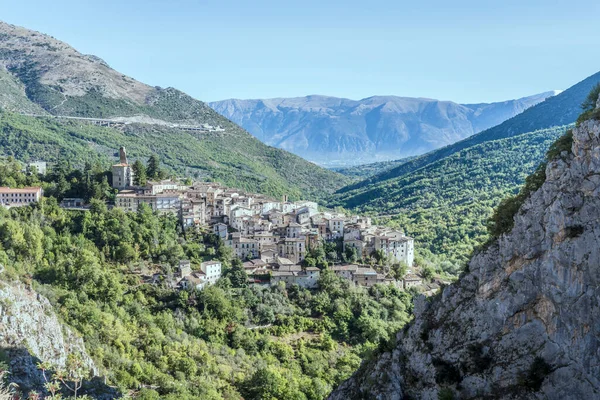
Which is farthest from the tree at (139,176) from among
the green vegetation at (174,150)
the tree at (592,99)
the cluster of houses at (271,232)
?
the tree at (592,99)

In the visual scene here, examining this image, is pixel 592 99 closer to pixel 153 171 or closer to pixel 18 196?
pixel 18 196

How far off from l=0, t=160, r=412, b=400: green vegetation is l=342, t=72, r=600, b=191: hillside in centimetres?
10796

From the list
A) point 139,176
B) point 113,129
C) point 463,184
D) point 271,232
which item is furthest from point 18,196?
point 463,184

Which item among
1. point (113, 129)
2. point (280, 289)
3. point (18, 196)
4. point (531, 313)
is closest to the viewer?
point (531, 313)

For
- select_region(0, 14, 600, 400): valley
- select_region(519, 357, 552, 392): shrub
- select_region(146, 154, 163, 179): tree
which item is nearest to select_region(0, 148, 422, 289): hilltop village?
select_region(0, 14, 600, 400): valley

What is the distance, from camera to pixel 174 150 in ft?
390

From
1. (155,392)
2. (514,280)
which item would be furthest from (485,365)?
(155,392)

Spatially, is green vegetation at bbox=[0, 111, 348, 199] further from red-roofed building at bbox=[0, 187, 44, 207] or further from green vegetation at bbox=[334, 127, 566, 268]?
red-roofed building at bbox=[0, 187, 44, 207]

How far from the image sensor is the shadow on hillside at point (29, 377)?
98.5 ft

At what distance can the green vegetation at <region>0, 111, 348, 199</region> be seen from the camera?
304 feet

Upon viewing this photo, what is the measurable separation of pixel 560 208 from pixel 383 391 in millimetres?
10241

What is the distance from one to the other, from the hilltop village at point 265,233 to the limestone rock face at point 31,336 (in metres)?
12.8

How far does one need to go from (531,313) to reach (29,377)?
26917 mm

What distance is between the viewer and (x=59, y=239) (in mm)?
46625
